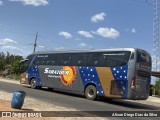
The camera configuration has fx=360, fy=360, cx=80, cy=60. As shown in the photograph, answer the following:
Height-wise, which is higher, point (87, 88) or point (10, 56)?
point (10, 56)

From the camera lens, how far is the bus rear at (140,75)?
21203mm

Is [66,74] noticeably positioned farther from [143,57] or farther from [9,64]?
[9,64]

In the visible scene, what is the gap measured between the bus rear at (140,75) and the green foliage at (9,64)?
1444 inches

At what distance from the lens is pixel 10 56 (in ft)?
238

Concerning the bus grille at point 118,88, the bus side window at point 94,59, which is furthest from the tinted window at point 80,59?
the bus grille at point 118,88

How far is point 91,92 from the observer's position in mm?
23938

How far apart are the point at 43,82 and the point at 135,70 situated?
9.78 metres

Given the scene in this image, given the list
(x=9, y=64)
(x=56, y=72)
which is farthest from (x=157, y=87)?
(x=9, y=64)

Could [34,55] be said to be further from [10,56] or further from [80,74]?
[10,56]

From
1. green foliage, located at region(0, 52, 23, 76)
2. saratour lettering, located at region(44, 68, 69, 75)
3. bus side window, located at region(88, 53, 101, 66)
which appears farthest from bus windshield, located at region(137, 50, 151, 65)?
green foliage, located at region(0, 52, 23, 76)

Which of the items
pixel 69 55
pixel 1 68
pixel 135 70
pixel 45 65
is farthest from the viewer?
pixel 1 68

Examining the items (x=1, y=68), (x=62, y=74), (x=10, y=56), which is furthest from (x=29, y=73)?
(x=10, y=56)

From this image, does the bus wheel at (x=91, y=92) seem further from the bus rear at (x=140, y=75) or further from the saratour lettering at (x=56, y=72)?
the bus rear at (x=140, y=75)

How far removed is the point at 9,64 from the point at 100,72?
48.3m
